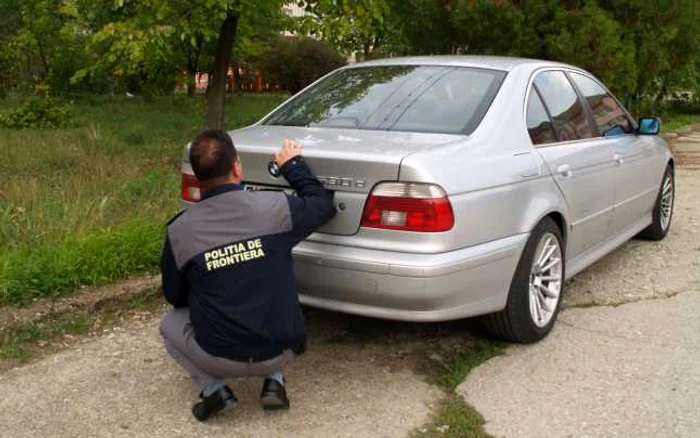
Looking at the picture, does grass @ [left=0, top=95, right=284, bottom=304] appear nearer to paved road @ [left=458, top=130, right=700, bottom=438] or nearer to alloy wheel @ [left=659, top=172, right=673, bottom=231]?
paved road @ [left=458, top=130, right=700, bottom=438]

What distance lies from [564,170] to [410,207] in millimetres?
1384

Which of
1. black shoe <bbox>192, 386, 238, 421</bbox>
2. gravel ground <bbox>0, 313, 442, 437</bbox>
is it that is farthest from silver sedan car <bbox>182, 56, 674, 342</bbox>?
black shoe <bbox>192, 386, 238, 421</bbox>

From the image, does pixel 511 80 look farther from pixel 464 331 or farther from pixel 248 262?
pixel 248 262

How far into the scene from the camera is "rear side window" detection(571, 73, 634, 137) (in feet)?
17.3

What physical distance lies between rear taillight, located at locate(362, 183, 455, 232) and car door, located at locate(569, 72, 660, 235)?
2.21 m

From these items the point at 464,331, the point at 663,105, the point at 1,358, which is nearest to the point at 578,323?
the point at 464,331

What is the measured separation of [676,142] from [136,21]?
10468 mm

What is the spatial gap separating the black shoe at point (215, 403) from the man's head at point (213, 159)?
90 centimetres

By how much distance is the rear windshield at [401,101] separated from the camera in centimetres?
416

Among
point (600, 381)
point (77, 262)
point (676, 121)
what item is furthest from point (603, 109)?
point (676, 121)

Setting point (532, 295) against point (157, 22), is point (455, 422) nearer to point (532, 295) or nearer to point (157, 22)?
point (532, 295)

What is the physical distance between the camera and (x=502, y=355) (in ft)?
13.6

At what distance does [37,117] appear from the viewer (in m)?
14.3

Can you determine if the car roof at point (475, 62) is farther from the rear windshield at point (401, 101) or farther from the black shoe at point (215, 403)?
the black shoe at point (215, 403)
